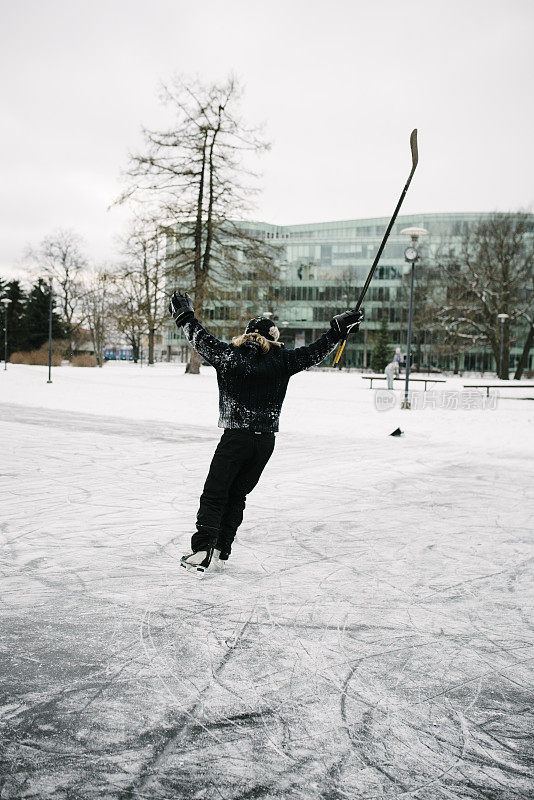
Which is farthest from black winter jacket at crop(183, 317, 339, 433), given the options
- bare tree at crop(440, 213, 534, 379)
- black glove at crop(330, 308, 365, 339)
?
bare tree at crop(440, 213, 534, 379)

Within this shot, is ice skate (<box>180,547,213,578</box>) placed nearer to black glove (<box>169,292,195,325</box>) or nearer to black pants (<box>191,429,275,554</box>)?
black pants (<box>191,429,275,554</box>)

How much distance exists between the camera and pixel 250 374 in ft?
13.5

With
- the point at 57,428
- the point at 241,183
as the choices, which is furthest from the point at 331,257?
the point at 57,428

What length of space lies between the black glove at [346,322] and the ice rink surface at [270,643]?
1553 mm

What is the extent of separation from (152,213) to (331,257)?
58816 mm

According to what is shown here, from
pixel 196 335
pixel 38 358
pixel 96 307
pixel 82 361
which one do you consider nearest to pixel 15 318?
pixel 96 307

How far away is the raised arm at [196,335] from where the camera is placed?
4156mm

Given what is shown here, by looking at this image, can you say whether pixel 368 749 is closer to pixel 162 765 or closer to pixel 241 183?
pixel 162 765

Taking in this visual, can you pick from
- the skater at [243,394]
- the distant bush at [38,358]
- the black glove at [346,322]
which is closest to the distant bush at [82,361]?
the distant bush at [38,358]

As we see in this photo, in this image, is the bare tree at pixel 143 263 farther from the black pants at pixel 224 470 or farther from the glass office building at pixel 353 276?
the glass office building at pixel 353 276

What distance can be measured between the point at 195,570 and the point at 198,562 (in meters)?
0.06

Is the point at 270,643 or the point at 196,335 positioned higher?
the point at 196,335

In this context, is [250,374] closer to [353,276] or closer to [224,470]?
[224,470]

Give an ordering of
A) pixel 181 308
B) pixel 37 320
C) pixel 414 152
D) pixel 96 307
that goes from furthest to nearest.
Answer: pixel 96 307 → pixel 37 320 → pixel 414 152 → pixel 181 308
